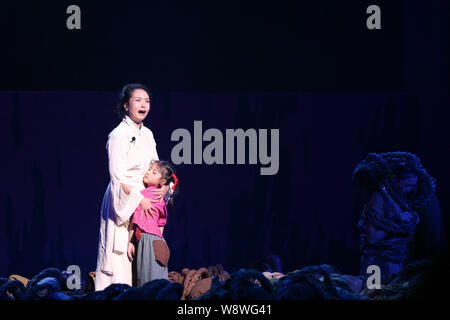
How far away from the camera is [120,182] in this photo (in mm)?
4527

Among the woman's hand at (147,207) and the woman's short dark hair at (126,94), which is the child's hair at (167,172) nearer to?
the woman's hand at (147,207)

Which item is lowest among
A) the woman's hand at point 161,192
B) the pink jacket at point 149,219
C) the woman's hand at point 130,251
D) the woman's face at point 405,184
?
the woman's hand at point 130,251

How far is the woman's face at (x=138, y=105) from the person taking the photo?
4.62 metres

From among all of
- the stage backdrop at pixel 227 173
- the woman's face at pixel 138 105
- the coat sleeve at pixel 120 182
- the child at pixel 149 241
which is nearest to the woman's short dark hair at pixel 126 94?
the woman's face at pixel 138 105

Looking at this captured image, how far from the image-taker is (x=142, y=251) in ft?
14.7

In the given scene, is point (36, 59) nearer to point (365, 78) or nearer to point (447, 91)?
point (365, 78)

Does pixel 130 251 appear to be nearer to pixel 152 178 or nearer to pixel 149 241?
pixel 149 241

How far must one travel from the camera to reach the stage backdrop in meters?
5.05

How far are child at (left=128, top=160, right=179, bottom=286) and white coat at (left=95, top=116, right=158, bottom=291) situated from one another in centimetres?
5

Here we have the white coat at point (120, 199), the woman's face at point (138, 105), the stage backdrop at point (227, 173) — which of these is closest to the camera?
the white coat at point (120, 199)

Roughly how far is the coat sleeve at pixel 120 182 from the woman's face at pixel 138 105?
0.60 ft

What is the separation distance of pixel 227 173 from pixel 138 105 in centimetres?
97

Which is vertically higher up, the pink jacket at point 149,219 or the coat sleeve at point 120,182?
the coat sleeve at point 120,182

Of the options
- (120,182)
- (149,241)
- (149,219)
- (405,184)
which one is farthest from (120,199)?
(405,184)
